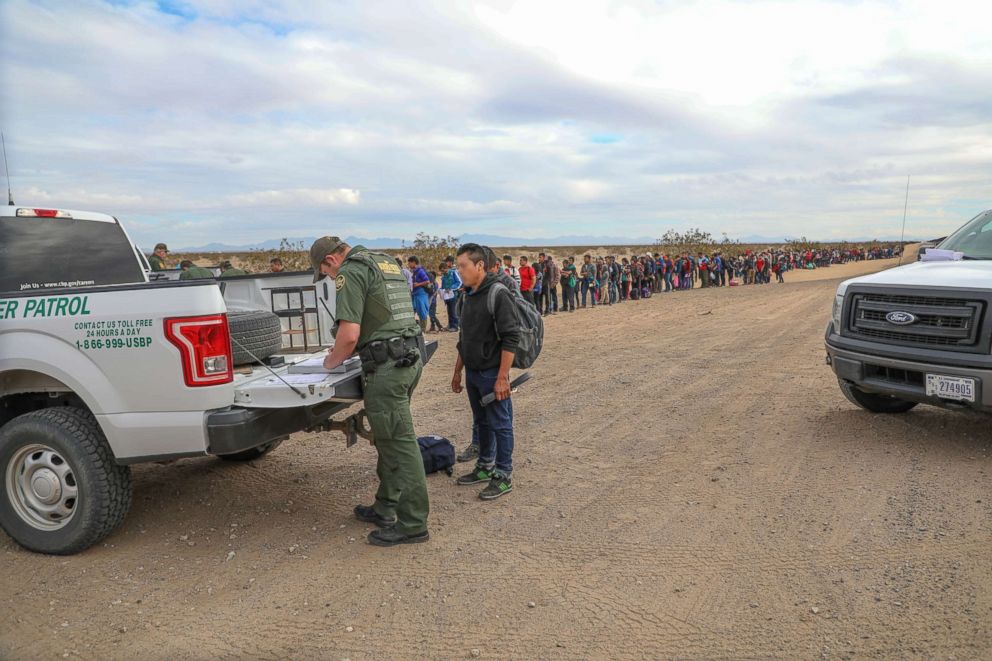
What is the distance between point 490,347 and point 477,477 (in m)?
1.07

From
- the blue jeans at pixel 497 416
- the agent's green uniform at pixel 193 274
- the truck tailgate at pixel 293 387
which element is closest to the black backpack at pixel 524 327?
the blue jeans at pixel 497 416

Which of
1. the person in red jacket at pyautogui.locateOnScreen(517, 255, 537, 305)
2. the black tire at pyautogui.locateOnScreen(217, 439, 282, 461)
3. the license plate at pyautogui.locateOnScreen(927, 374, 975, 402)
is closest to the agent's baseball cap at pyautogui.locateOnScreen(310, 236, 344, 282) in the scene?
the black tire at pyautogui.locateOnScreen(217, 439, 282, 461)

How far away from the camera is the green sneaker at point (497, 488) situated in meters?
4.98

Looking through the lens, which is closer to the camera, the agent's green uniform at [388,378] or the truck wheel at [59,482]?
the truck wheel at [59,482]

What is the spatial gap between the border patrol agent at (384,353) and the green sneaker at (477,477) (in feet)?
3.34

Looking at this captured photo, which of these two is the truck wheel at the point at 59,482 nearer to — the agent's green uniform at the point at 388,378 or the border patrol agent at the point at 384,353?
the border patrol agent at the point at 384,353

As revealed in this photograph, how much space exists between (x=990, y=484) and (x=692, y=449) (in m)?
2.08

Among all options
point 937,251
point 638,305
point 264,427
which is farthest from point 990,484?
point 638,305

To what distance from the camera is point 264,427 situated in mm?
3984

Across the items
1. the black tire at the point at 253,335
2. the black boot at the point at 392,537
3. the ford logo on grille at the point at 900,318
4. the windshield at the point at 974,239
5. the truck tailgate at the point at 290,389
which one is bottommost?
the black boot at the point at 392,537

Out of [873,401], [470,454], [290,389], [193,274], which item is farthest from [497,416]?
[193,274]

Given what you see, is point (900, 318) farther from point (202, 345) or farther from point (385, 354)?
point (202, 345)

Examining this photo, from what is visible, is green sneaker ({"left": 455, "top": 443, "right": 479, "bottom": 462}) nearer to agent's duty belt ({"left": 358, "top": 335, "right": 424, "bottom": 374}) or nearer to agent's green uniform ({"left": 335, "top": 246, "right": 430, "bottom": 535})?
agent's green uniform ({"left": 335, "top": 246, "right": 430, "bottom": 535})

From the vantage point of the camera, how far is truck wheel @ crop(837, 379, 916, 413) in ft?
21.3
